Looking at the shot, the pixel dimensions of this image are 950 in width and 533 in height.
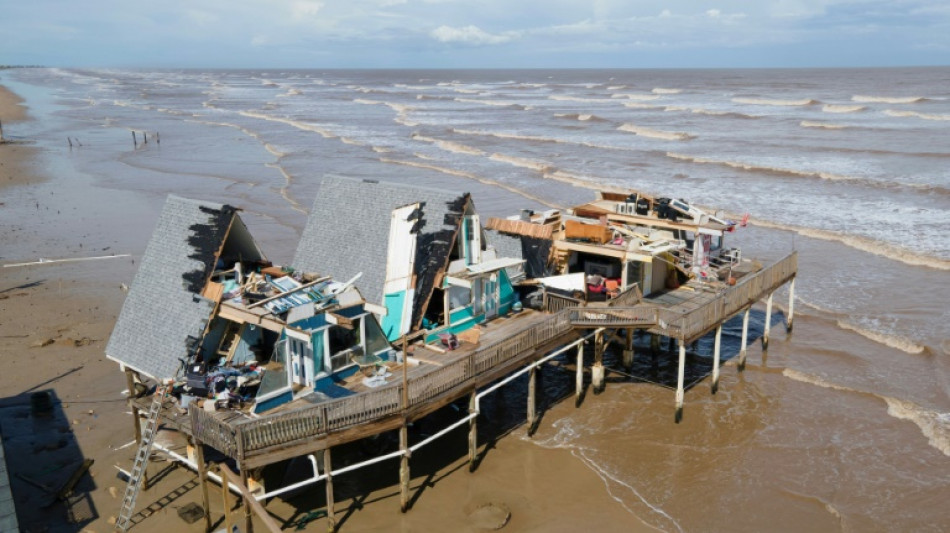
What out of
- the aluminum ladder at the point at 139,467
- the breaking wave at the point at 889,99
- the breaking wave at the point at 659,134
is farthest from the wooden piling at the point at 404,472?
the breaking wave at the point at 889,99

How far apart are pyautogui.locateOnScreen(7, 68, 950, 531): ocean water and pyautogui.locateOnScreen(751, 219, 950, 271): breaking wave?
176mm

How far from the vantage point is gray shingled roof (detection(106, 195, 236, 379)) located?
19.4 meters

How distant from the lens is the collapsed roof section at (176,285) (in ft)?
63.5

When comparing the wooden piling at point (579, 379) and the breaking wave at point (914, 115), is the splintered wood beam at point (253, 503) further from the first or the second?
the breaking wave at point (914, 115)

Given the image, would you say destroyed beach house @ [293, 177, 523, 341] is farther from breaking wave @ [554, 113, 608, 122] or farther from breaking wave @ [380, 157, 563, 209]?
breaking wave @ [554, 113, 608, 122]

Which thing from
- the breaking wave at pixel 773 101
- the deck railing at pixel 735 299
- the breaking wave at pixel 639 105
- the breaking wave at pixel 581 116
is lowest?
the deck railing at pixel 735 299

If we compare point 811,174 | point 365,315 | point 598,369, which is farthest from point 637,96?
point 365,315

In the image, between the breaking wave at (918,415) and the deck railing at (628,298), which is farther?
the deck railing at (628,298)

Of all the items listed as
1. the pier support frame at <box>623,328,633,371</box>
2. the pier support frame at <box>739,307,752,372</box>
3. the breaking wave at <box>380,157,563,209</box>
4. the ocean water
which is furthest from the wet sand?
the breaking wave at <box>380,157,563,209</box>

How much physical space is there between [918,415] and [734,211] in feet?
97.0

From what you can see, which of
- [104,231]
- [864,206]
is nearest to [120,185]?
[104,231]

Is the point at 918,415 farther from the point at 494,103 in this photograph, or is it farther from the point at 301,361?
the point at 494,103

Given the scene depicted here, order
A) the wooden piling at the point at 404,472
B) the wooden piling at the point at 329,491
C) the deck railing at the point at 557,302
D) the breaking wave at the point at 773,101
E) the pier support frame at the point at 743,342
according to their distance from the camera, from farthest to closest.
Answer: the breaking wave at the point at 773,101 < the pier support frame at the point at 743,342 < the deck railing at the point at 557,302 < the wooden piling at the point at 404,472 < the wooden piling at the point at 329,491

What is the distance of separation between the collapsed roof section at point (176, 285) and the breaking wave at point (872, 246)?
120ft
